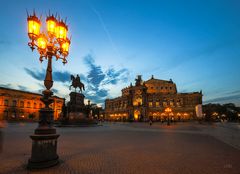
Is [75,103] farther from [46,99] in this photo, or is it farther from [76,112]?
[46,99]

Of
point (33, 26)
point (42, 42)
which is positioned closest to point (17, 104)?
point (42, 42)

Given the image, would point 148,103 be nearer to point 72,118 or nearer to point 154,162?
point 72,118

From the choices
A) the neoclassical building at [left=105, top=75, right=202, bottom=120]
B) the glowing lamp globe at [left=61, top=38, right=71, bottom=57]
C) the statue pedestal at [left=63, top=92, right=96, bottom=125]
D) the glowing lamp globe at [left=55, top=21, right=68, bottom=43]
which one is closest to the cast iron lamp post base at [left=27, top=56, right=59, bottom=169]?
the glowing lamp globe at [left=61, top=38, right=71, bottom=57]

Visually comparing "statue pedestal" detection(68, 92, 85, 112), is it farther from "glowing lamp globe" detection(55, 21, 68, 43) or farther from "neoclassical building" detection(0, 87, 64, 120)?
"neoclassical building" detection(0, 87, 64, 120)

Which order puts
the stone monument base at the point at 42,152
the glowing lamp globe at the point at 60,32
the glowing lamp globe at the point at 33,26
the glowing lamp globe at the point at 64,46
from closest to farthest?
the stone monument base at the point at 42,152
the glowing lamp globe at the point at 33,26
the glowing lamp globe at the point at 60,32
the glowing lamp globe at the point at 64,46

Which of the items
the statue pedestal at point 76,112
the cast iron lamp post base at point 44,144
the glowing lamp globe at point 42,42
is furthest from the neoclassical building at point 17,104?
the cast iron lamp post base at point 44,144

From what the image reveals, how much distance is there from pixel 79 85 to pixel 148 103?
66946 mm

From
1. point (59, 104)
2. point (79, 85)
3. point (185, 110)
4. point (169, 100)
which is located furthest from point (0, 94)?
point (185, 110)

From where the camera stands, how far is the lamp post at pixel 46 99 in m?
5.67

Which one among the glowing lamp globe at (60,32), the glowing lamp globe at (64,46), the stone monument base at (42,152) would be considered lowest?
the stone monument base at (42,152)

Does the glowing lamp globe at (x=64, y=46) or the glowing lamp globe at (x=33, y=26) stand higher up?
the glowing lamp globe at (x=33, y=26)

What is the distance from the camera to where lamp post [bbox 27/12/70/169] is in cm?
567

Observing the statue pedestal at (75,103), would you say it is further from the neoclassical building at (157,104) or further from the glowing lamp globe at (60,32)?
the neoclassical building at (157,104)

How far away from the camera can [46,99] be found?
655 centimetres
